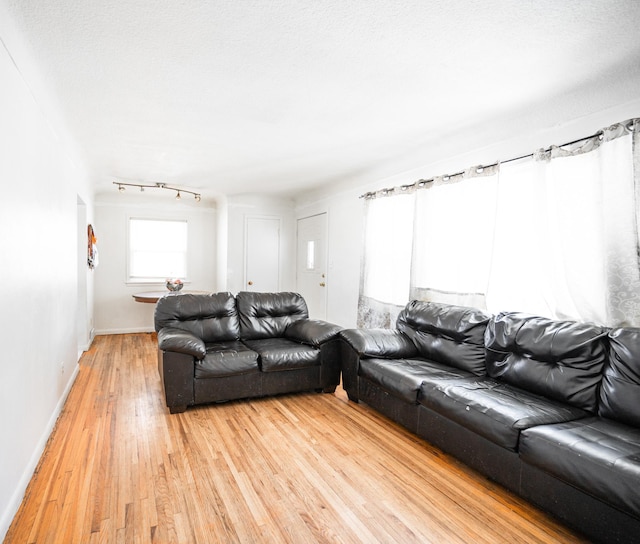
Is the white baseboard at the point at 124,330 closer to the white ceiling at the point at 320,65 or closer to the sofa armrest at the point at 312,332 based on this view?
the white ceiling at the point at 320,65

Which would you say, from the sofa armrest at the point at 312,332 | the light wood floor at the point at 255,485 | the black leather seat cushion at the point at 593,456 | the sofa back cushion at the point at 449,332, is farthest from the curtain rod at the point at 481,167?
the light wood floor at the point at 255,485

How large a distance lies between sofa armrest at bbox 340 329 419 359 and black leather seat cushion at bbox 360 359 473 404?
8cm

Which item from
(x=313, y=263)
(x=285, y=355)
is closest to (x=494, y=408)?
(x=285, y=355)

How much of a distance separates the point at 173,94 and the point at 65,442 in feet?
8.16

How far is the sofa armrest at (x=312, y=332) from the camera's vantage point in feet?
12.1

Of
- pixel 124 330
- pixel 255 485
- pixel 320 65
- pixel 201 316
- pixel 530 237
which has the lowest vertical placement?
pixel 124 330

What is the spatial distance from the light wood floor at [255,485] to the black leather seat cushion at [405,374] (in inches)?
12.9

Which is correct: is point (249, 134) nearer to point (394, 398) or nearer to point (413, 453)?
point (394, 398)

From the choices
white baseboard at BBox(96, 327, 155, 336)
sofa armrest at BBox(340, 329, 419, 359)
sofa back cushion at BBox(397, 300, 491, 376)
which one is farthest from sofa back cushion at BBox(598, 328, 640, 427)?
white baseboard at BBox(96, 327, 155, 336)

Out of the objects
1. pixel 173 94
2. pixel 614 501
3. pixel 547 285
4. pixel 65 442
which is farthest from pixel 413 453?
pixel 173 94

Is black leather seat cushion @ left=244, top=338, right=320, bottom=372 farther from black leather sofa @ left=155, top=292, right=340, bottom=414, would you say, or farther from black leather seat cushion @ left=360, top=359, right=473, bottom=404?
black leather seat cushion @ left=360, top=359, right=473, bottom=404

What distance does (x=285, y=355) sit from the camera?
11.6 feet

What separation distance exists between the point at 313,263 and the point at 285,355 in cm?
300

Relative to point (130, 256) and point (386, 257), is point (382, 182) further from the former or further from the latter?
point (130, 256)
